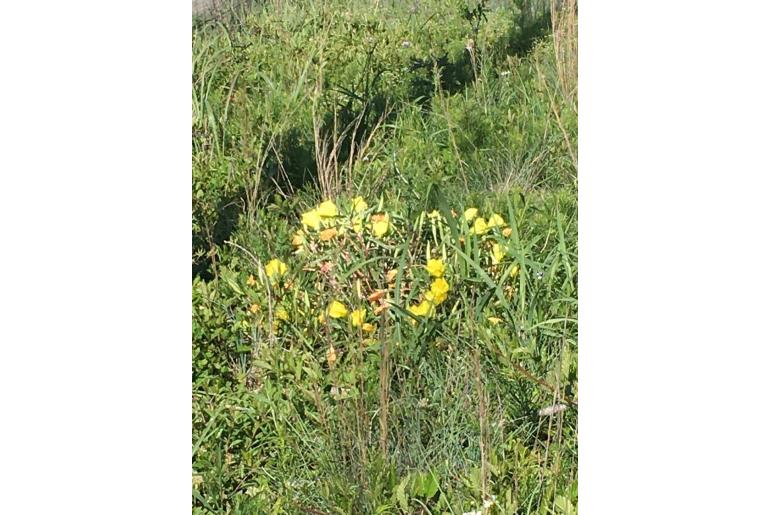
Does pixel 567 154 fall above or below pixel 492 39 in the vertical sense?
below

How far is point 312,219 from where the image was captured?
3.82 metres

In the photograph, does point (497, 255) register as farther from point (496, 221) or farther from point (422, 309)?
point (422, 309)

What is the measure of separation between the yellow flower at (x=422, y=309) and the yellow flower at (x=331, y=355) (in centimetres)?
24

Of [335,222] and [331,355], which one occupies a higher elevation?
[335,222]

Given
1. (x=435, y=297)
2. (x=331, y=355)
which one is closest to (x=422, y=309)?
(x=435, y=297)

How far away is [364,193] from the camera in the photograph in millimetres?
3812

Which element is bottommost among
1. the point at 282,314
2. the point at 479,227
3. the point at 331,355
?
the point at 331,355

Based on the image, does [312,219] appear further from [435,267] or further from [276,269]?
[435,267]

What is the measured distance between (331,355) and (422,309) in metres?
0.28

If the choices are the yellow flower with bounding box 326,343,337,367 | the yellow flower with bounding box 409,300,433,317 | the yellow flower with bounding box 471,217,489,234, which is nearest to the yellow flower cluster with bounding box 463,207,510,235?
the yellow flower with bounding box 471,217,489,234

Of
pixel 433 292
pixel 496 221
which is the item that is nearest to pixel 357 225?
pixel 433 292
